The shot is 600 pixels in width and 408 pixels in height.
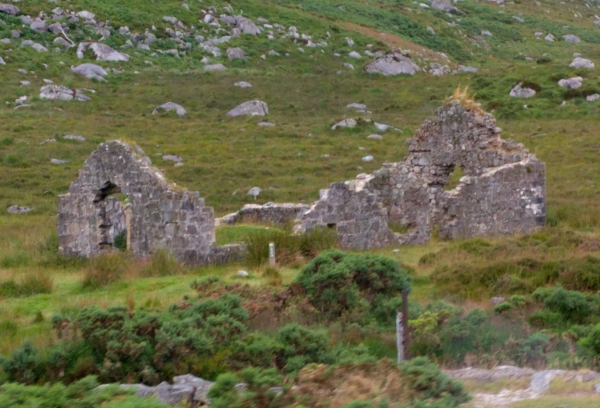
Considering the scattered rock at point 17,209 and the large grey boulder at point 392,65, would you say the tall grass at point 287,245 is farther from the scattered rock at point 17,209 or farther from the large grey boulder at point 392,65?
the large grey boulder at point 392,65

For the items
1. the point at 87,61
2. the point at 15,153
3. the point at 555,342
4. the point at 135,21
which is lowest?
the point at 555,342

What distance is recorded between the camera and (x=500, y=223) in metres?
19.0

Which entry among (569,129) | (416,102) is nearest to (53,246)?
(569,129)

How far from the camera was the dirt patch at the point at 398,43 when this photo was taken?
188 feet

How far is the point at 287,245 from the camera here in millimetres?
15438

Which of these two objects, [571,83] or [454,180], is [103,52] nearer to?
[571,83]

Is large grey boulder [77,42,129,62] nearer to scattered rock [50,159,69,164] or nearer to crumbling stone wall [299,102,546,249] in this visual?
scattered rock [50,159,69,164]

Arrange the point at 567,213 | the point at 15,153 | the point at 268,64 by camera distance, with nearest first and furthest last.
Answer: the point at 567,213 → the point at 15,153 → the point at 268,64

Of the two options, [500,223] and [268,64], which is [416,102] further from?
[500,223]

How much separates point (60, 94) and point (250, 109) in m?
8.72

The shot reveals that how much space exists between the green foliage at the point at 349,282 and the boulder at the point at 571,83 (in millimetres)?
32146

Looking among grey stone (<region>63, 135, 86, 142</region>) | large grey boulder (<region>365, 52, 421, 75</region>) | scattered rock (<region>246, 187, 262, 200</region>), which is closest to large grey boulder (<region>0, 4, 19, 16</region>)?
large grey boulder (<region>365, 52, 421, 75</region>)

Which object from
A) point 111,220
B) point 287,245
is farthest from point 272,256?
point 111,220

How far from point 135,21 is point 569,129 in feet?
95.6
